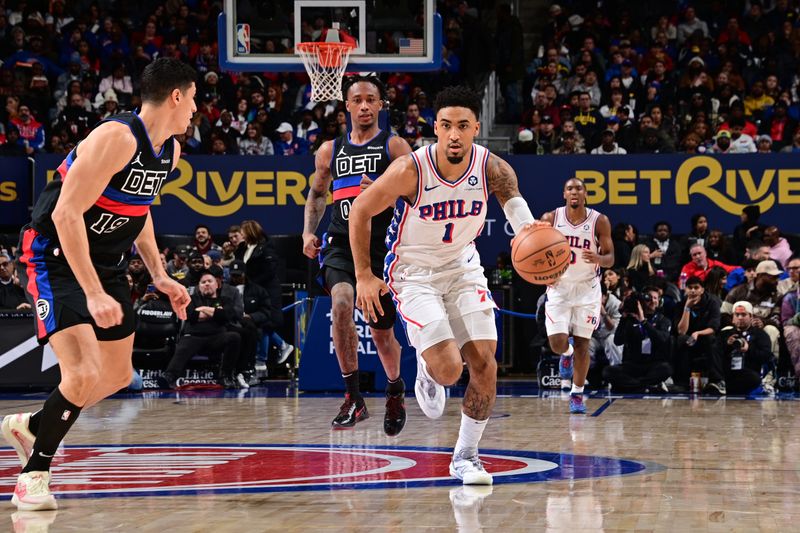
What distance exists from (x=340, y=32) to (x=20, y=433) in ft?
26.8

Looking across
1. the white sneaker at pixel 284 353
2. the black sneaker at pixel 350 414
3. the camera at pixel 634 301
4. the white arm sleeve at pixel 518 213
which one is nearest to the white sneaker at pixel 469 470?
the white arm sleeve at pixel 518 213

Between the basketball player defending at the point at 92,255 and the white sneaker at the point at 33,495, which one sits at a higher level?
the basketball player defending at the point at 92,255

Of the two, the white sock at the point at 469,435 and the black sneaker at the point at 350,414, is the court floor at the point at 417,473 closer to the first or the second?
the black sneaker at the point at 350,414

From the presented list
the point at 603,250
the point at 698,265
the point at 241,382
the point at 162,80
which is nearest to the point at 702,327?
the point at 698,265

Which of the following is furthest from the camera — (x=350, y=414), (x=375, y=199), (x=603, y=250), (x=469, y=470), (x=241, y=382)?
(x=241, y=382)

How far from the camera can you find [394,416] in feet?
24.7

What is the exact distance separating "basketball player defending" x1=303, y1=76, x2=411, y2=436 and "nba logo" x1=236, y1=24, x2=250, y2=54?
5.04 metres

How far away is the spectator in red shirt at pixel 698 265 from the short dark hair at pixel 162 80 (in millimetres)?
9594

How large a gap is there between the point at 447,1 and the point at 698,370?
386 inches

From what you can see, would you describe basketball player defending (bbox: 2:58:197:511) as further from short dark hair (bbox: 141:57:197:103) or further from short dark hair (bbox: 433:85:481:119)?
short dark hair (bbox: 433:85:481:119)

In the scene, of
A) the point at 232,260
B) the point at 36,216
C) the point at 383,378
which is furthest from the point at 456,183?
the point at 232,260

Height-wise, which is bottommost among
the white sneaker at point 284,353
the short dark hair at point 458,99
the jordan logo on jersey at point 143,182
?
the white sneaker at point 284,353

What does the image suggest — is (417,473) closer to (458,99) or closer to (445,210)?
(445,210)

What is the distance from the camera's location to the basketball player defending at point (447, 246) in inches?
232
